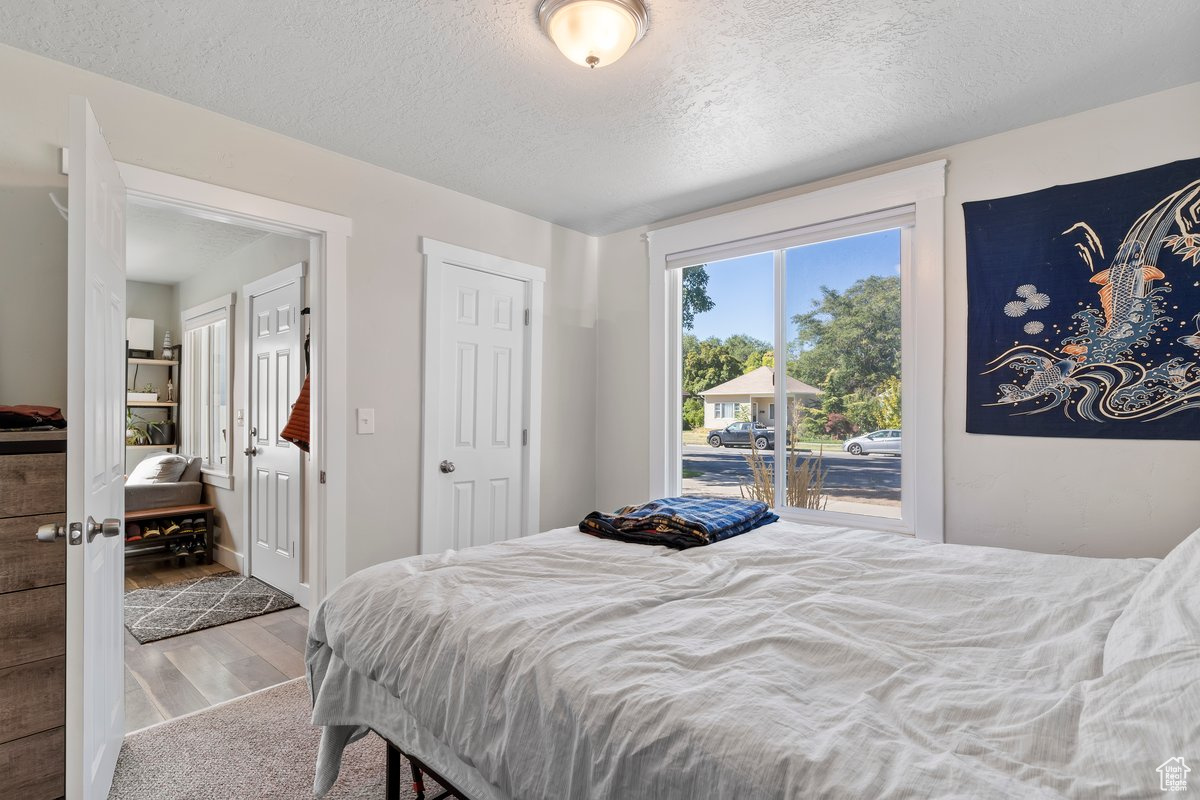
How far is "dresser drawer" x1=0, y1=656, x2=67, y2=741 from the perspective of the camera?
1.71 metres

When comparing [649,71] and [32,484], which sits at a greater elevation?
[649,71]

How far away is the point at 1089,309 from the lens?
238 centimetres

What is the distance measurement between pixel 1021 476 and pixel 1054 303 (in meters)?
0.73

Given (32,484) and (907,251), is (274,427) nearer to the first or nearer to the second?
(32,484)

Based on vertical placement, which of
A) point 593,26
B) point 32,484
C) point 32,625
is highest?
point 593,26

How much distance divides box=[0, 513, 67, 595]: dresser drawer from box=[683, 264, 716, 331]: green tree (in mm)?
3100

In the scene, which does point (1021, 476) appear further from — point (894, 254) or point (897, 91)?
point (897, 91)

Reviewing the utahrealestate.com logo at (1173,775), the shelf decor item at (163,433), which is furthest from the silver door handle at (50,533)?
the shelf decor item at (163,433)

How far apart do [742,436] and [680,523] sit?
1.53 meters

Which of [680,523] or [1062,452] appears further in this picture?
[1062,452]

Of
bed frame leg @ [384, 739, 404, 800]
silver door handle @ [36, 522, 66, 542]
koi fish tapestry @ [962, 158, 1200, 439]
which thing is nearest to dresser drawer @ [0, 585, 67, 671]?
silver door handle @ [36, 522, 66, 542]

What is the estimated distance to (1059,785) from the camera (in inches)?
30.5

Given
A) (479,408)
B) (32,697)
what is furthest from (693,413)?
(32,697)

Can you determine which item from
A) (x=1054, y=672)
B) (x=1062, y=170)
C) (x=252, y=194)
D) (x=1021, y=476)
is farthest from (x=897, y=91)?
(x=252, y=194)
